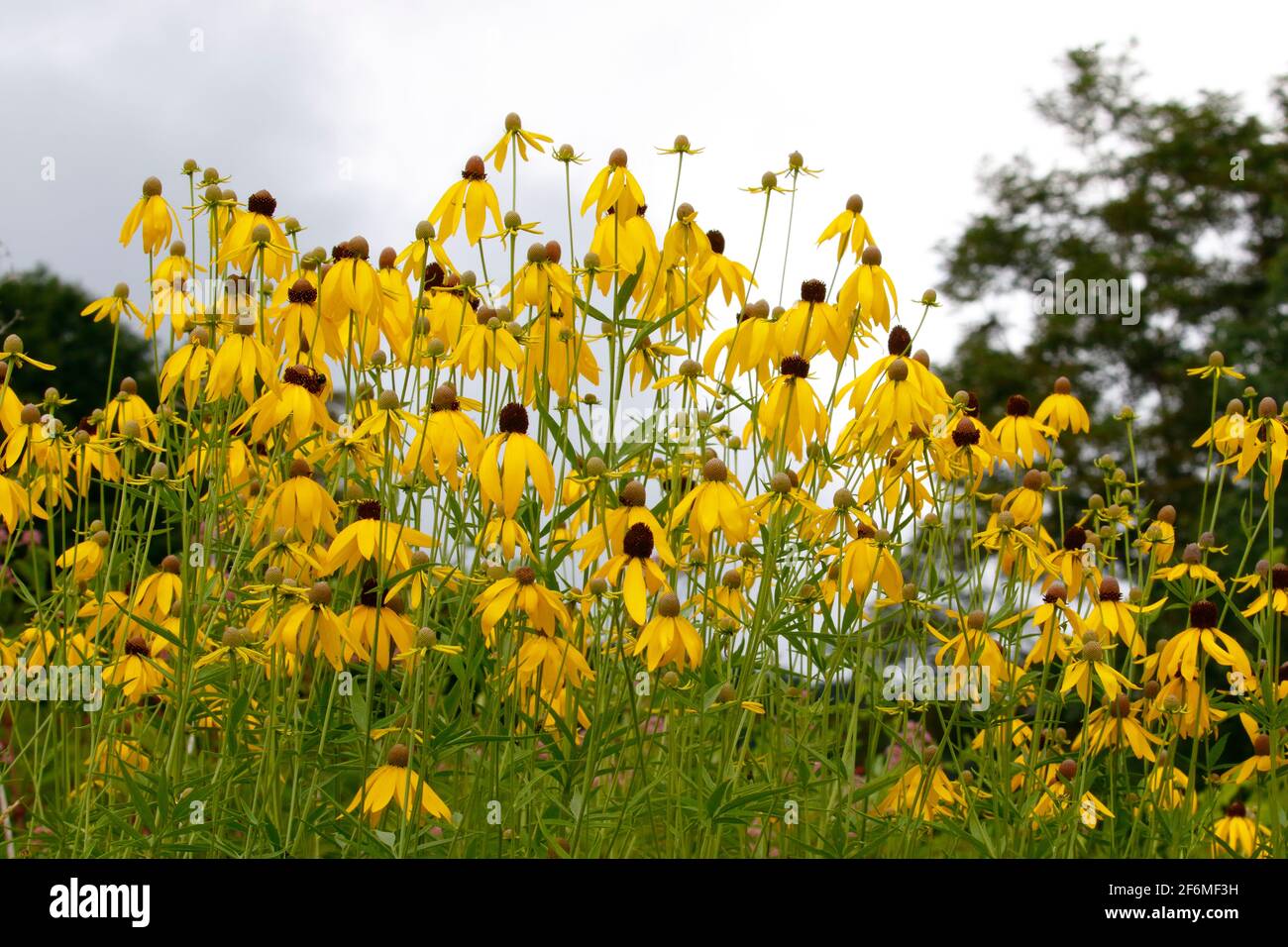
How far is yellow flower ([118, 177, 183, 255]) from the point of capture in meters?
2.58

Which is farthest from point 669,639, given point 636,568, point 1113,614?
point 1113,614

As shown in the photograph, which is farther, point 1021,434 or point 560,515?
point 1021,434

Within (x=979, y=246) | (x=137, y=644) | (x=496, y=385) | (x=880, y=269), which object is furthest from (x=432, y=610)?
(x=979, y=246)

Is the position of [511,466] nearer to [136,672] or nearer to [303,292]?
[303,292]

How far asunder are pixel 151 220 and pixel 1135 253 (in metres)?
18.3

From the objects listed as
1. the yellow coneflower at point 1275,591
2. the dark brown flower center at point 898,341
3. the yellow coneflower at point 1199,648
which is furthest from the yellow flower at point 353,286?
the yellow coneflower at point 1275,591

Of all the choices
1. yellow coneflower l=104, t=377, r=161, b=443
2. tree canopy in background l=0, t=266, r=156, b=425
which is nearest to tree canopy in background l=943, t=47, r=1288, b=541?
tree canopy in background l=0, t=266, r=156, b=425

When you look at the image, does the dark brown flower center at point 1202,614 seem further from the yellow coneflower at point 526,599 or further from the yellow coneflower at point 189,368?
the yellow coneflower at point 189,368

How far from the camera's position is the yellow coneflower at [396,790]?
2.02 m

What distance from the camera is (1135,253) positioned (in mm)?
18719

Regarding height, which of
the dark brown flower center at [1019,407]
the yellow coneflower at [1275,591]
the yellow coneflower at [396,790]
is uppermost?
the dark brown flower center at [1019,407]

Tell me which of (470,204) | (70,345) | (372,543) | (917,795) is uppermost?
(70,345)

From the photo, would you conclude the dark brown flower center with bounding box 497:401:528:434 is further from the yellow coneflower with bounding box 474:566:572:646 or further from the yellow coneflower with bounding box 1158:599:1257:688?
the yellow coneflower with bounding box 1158:599:1257:688

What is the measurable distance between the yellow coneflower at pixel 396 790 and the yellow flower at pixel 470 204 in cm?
108
